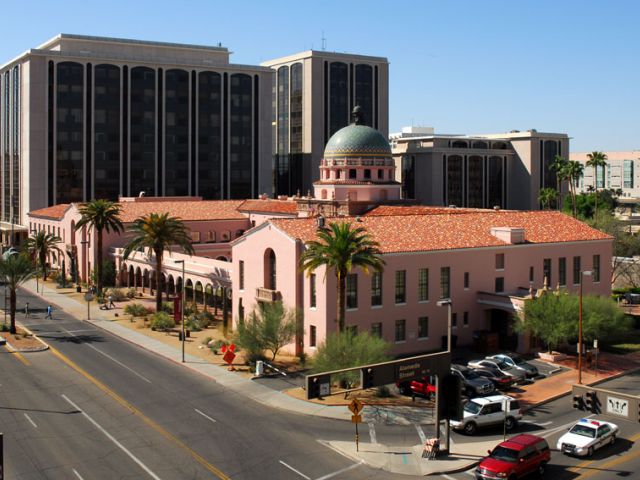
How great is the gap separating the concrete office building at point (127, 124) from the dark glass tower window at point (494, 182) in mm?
47740

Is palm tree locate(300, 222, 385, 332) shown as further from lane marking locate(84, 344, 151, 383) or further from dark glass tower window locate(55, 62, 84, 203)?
dark glass tower window locate(55, 62, 84, 203)

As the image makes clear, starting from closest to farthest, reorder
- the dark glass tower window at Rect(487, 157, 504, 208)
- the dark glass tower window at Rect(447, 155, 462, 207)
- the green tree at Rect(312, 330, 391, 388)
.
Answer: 1. the green tree at Rect(312, 330, 391, 388)
2. the dark glass tower window at Rect(447, 155, 462, 207)
3. the dark glass tower window at Rect(487, 157, 504, 208)

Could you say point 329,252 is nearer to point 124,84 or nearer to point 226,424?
point 226,424

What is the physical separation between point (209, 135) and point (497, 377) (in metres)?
103

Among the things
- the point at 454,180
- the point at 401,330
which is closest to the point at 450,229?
the point at 401,330

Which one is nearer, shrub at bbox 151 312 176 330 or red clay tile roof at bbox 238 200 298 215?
shrub at bbox 151 312 176 330

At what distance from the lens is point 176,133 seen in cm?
14275

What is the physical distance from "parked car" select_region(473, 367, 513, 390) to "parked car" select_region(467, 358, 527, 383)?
0.66 metres

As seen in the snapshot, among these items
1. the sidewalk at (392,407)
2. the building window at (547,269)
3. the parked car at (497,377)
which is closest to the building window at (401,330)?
the parked car at (497,377)

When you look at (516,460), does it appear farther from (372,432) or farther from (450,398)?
(372,432)

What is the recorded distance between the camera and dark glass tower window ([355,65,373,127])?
168m

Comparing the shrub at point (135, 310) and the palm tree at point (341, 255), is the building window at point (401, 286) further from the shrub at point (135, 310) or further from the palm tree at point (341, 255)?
the shrub at point (135, 310)

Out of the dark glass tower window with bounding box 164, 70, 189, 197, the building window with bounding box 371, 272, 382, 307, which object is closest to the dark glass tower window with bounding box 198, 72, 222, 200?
the dark glass tower window with bounding box 164, 70, 189, 197

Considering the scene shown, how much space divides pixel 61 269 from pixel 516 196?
4063 inches
